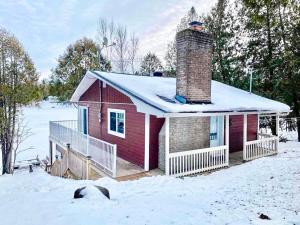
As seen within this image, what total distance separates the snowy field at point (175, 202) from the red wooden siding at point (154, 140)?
1.43 meters

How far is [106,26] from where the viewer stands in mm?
37500

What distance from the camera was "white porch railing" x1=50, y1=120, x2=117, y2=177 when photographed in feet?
30.6

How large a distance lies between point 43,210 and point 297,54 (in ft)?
60.1

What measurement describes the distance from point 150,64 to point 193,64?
32.6 m

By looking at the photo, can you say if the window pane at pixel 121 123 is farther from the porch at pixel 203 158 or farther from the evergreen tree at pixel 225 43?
the evergreen tree at pixel 225 43

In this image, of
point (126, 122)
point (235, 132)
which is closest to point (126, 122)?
point (126, 122)

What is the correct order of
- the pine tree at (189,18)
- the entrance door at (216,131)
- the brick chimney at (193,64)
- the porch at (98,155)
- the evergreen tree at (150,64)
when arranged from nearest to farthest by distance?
the porch at (98,155), the brick chimney at (193,64), the entrance door at (216,131), the pine tree at (189,18), the evergreen tree at (150,64)

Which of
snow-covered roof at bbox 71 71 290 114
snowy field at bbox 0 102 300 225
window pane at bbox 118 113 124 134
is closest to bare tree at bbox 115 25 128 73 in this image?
snow-covered roof at bbox 71 71 290 114

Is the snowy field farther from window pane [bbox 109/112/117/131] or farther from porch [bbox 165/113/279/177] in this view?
window pane [bbox 109/112/117/131]

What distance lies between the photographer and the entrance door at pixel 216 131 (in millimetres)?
11749

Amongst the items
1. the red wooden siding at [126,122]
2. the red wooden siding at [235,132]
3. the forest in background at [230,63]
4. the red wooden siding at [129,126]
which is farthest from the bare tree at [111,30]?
the red wooden siding at [235,132]

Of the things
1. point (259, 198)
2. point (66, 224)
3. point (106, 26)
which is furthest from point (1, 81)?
point (106, 26)

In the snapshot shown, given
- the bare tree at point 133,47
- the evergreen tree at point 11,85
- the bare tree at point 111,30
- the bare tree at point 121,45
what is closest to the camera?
the evergreen tree at point 11,85

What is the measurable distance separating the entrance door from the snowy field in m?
2.47
